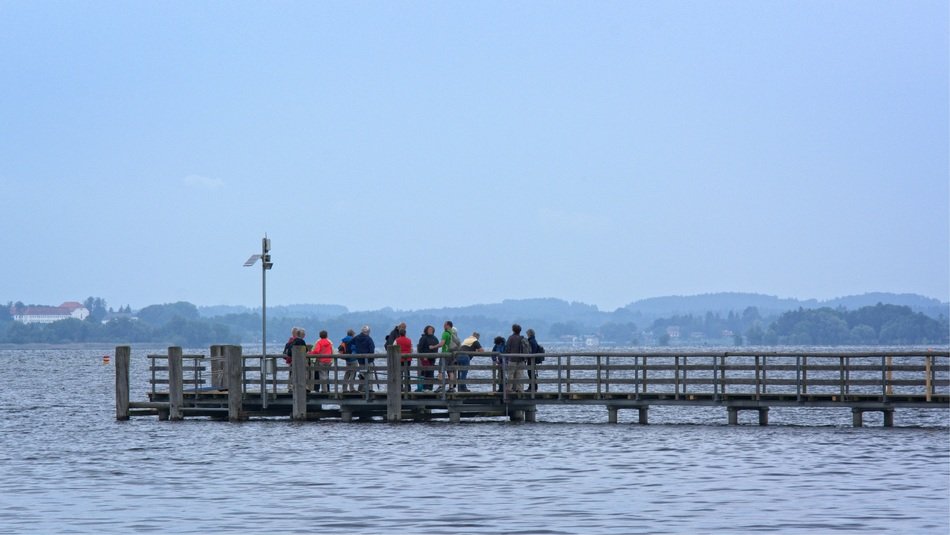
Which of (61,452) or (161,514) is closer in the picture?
(161,514)

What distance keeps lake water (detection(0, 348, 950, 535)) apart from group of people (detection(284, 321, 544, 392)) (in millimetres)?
1124

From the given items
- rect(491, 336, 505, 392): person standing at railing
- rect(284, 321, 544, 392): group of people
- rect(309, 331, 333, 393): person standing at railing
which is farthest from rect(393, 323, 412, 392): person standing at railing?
rect(491, 336, 505, 392): person standing at railing

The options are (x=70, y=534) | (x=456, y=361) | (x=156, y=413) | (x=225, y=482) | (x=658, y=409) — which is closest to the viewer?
(x=70, y=534)

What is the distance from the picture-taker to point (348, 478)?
2531 centimetres

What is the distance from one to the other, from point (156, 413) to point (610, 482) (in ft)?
58.7

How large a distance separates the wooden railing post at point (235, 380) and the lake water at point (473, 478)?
49 cm

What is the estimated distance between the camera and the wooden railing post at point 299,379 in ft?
116

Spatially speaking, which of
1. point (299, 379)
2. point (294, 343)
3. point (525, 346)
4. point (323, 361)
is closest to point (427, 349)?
point (525, 346)

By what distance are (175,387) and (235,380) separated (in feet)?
5.86

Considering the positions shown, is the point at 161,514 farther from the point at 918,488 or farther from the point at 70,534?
the point at 918,488

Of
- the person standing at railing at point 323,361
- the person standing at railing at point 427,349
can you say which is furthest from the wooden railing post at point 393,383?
the person standing at railing at point 323,361

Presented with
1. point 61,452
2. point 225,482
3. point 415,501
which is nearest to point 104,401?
point 61,452

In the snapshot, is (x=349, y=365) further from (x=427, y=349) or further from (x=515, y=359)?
(x=515, y=359)

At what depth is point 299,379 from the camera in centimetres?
3559
